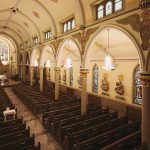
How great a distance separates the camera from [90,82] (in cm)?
1875

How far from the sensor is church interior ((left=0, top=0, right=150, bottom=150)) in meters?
8.04

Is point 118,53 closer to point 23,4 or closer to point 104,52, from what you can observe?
point 104,52

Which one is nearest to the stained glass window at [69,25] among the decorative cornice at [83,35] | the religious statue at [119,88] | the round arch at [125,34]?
the decorative cornice at [83,35]

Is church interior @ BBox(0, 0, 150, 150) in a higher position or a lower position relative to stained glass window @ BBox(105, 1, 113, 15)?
lower

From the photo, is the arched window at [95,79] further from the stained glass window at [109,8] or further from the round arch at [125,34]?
the stained glass window at [109,8]

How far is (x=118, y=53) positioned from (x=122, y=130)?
23.5 feet

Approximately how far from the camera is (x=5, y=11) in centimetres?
1936

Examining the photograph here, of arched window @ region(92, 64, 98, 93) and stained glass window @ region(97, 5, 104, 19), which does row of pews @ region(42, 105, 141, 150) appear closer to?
arched window @ region(92, 64, 98, 93)

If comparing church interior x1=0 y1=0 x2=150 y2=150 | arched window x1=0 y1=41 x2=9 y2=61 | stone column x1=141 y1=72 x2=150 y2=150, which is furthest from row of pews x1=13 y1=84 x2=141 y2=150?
arched window x1=0 y1=41 x2=9 y2=61

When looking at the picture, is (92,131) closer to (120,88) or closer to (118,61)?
(120,88)

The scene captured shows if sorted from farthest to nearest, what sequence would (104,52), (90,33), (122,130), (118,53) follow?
(104,52) → (118,53) → (90,33) → (122,130)

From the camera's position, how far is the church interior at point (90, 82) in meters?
8.04

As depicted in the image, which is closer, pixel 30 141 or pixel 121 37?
pixel 30 141

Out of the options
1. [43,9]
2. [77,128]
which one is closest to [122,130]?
[77,128]
